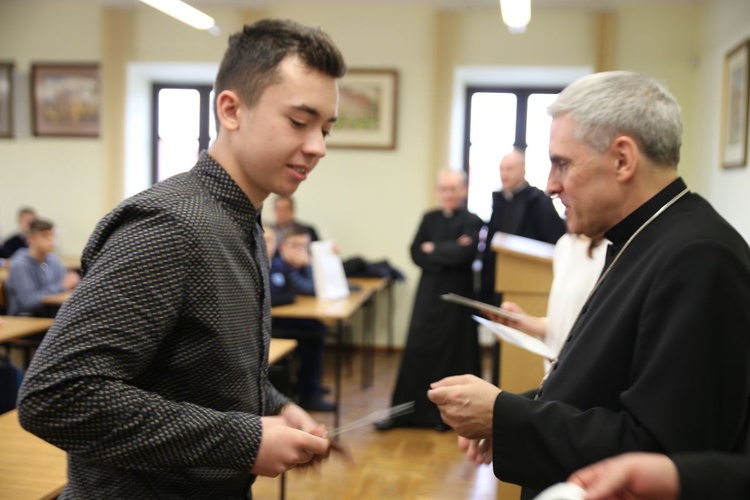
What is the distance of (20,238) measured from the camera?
7121 mm

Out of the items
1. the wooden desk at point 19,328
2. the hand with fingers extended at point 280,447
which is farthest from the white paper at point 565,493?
the wooden desk at point 19,328

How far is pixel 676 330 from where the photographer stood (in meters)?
1.10

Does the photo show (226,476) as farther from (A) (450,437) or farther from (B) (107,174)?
(B) (107,174)

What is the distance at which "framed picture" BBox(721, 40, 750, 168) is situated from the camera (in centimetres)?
500

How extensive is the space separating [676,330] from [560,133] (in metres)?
0.47

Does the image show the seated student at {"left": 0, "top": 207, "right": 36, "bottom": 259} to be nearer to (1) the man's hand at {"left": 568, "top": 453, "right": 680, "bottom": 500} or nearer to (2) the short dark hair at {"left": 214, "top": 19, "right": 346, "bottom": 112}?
(2) the short dark hair at {"left": 214, "top": 19, "right": 346, "bottom": 112}

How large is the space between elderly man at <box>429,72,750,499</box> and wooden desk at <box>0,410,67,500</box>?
108cm

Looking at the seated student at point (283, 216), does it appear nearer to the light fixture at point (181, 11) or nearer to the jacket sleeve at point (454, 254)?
the light fixture at point (181, 11)

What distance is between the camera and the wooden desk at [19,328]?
12.1ft

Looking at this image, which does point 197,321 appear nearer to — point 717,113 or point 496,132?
point 717,113

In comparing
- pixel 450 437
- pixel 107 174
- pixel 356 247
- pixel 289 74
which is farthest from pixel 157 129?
pixel 289 74

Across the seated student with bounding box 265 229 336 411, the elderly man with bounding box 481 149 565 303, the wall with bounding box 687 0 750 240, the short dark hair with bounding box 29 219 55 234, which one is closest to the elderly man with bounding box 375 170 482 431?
the elderly man with bounding box 481 149 565 303

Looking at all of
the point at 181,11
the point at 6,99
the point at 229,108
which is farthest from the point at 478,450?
the point at 6,99

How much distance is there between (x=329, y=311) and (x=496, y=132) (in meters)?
3.90
